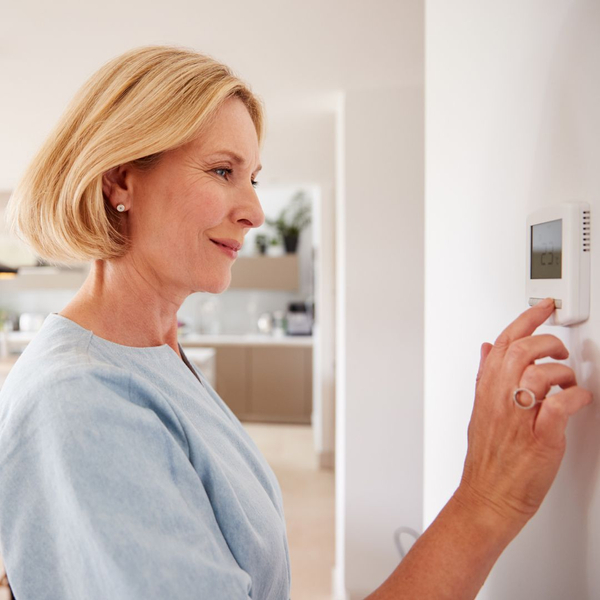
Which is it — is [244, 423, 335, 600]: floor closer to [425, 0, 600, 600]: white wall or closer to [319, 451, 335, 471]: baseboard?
[319, 451, 335, 471]: baseboard

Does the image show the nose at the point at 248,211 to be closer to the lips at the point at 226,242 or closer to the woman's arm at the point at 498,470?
the lips at the point at 226,242

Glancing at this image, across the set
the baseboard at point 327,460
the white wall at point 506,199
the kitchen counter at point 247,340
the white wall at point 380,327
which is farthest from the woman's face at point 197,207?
the kitchen counter at point 247,340

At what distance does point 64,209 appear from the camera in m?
0.77

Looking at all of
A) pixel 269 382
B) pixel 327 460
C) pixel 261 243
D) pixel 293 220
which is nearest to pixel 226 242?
pixel 327 460

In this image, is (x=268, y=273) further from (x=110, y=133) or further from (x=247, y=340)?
(x=110, y=133)

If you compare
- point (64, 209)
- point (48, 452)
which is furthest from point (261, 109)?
point (48, 452)

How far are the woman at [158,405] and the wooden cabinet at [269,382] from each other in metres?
5.05

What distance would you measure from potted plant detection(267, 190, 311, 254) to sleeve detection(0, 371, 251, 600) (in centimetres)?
579

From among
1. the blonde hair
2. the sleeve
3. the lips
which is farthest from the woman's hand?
the blonde hair

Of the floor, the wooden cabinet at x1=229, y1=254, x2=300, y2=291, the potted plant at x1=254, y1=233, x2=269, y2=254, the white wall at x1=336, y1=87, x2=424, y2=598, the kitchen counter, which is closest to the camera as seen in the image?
the white wall at x1=336, y1=87, x2=424, y2=598

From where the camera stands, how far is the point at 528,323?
1.94 ft

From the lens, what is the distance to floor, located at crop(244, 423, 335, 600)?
301 centimetres

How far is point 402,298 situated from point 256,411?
147 inches

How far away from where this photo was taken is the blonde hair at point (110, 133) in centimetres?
72
